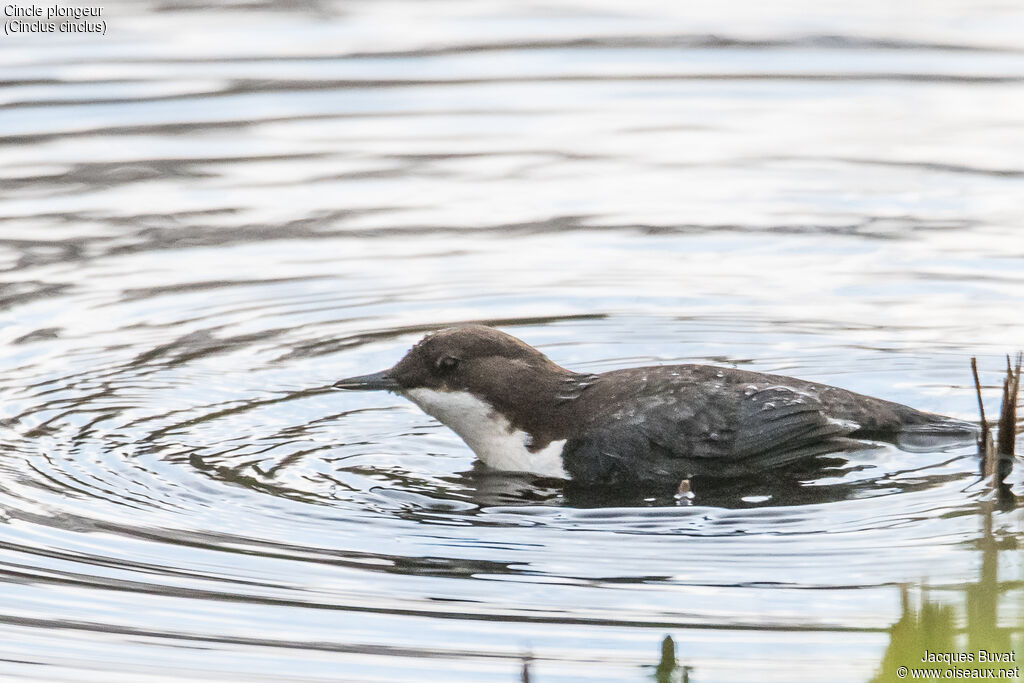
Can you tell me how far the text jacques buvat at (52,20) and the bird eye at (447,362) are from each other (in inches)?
451

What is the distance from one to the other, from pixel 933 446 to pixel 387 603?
332 cm

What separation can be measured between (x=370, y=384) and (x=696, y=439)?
1.73 meters

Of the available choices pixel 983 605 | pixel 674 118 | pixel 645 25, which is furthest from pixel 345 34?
pixel 983 605

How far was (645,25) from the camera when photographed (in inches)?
746

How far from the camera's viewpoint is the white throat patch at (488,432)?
27.6ft

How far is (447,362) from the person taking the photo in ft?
27.8

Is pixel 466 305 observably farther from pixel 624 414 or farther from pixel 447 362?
pixel 624 414

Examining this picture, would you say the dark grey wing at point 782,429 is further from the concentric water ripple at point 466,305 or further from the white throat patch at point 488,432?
the white throat patch at point 488,432

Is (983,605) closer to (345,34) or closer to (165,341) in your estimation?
(165,341)

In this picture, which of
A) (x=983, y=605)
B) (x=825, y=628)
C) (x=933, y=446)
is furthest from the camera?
(x=933, y=446)

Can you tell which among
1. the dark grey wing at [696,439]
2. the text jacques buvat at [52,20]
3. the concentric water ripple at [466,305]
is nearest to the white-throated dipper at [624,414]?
the dark grey wing at [696,439]

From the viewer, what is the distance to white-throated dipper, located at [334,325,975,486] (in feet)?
26.7

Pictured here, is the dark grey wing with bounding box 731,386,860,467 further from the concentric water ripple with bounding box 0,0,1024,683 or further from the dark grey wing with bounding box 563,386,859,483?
→ the concentric water ripple with bounding box 0,0,1024,683

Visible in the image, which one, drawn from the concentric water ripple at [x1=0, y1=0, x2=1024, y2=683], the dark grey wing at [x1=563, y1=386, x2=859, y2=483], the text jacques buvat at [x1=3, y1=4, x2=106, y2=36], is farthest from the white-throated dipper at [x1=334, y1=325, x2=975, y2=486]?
the text jacques buvat at [x1=3, y1=4, x2=106, y2=36]
